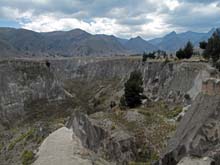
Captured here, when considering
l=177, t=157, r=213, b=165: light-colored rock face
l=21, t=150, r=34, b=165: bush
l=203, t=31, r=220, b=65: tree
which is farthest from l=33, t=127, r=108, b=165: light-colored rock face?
l=203, t=31, r=220, b=65: tree

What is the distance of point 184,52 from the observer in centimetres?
6425

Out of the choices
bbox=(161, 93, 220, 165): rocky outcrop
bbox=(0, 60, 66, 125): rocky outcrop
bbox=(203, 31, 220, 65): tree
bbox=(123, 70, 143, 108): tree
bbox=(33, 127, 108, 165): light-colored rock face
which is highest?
bbox=(203, 31, 220, 65): tree

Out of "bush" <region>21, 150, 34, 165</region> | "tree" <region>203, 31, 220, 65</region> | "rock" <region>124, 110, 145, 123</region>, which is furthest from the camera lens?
"tree" <region>203, 31, 220, 65</region>

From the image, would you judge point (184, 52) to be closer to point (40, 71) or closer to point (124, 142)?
point (40, 71)

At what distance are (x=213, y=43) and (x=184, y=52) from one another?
419 inches

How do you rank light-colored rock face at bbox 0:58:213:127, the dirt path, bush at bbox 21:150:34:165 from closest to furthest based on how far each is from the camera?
1. the dirt path
2. bush at bbox 21:150:34:165
3. light-colored rock face at bbox 0:58:213:127

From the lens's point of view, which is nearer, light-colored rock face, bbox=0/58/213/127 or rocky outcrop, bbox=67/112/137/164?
rocky outcrop, bbox=67/112/137/164

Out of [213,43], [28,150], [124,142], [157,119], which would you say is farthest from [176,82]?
[28,150]

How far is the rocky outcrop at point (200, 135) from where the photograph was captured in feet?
39.7

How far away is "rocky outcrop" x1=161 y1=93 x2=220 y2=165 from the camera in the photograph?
12.1 meters

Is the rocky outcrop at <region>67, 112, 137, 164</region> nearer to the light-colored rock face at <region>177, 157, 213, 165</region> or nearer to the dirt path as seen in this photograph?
the dirt path

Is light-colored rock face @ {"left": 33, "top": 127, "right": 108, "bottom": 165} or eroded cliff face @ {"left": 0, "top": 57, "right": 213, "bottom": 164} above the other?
light-colored rock face @ {"left": 33, "top": 127, "right": 108, "bottom": 165}

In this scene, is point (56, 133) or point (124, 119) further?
point (124, 119)

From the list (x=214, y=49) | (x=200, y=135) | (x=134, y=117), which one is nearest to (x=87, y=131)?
(x=134, y=117)
